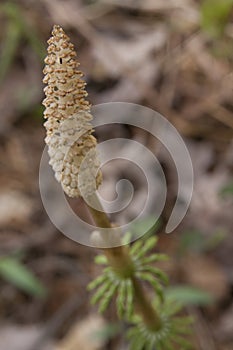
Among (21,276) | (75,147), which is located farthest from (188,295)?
(75,147)

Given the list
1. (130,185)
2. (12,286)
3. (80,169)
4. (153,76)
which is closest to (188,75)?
(153,76)

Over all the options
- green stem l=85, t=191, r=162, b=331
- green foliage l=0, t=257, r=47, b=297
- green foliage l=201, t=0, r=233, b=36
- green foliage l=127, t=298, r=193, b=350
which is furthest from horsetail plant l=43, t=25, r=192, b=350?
green foliage l=201, t=0, r=233, b=36

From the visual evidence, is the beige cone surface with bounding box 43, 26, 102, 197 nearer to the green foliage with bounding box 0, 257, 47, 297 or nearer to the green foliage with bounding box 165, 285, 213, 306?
the green foliage with bounding box 165, 285, 213, 306

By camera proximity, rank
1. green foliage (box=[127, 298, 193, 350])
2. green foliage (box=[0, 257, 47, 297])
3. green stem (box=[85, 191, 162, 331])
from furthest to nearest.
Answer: green foliage (box=[0, 257, 47, 297]) < green foliage (box=[127, 298, 193, 350]) < green stem (box=[85, 191, 162, 331])

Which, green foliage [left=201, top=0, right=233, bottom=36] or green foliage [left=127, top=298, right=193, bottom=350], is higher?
green foliage [left=201, top=0, right=233, bottom=36]

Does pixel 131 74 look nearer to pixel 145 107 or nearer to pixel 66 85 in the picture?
pixel 145 107

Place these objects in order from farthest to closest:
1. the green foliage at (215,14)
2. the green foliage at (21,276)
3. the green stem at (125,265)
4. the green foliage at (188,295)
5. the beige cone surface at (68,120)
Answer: the green foliage at (215,14)
the green foliage at (21,276)
the green foliage at (188,295)
the green stem at (125,265)
the beige cone surface at (68,120)

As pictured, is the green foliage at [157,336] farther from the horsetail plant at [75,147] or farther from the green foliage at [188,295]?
the green foliage at [188,295]

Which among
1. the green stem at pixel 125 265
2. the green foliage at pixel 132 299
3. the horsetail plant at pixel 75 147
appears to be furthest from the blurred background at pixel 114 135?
the horsetail plant at pixel 75 147
